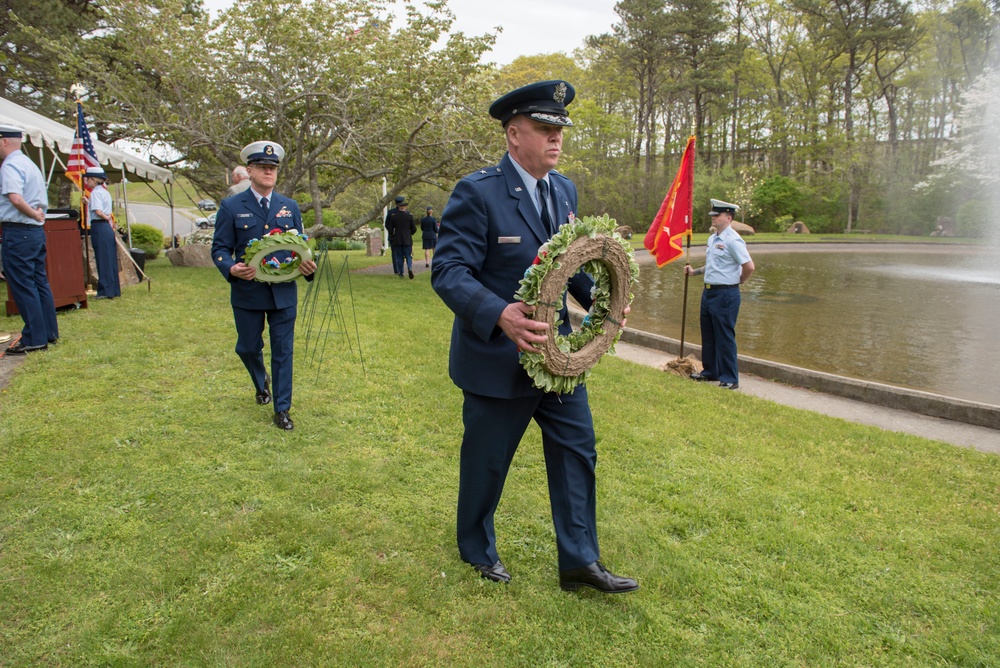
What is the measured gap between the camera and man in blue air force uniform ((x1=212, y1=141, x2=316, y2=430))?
18.0 feet

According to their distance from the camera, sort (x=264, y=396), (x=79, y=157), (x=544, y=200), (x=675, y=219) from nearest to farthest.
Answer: (x=544, y=200) → (x=264, y=396) → (x=675, y=219) → (x=79, y=157)

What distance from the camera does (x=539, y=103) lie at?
3.11 meters

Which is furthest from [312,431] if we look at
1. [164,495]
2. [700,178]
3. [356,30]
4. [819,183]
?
[819,183]

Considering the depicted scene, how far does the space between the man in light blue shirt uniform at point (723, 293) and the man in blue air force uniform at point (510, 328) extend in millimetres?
4862

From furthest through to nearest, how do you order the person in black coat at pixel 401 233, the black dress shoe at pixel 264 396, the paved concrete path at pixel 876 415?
1. the person in black coat at pixel 401 233
2. the paved concrete path at pixel 876 415
3. the black dress shoe at pixel 264 396

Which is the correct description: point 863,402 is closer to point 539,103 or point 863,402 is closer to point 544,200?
point 544,200

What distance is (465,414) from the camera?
136 inches

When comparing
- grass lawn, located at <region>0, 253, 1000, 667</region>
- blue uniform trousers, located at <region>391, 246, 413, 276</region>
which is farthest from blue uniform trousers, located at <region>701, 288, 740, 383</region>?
blue uniform trousers, located at <region>391, 246, 413, 276</region>

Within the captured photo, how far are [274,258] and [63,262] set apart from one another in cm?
612

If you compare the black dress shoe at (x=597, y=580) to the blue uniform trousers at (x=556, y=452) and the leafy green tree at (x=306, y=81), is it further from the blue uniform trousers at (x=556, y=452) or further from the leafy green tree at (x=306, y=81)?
the leafy green tree at (x=306, y=81)

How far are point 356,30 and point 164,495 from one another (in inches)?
584

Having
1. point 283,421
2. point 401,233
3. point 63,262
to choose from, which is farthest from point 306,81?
point 283,421

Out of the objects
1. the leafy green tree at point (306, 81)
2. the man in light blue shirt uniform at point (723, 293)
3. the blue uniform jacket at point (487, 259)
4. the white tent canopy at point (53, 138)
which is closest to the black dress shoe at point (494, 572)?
the blue uniform jacket at point (487, 259)

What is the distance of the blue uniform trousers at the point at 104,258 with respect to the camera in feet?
37.9
